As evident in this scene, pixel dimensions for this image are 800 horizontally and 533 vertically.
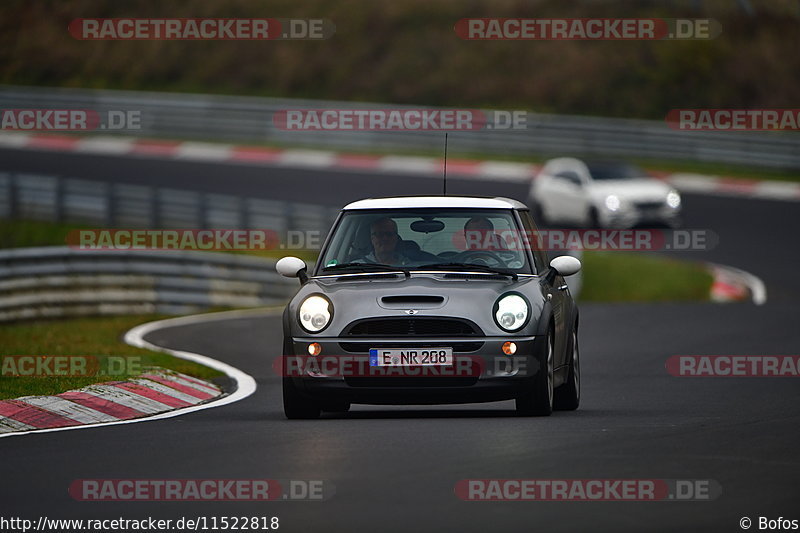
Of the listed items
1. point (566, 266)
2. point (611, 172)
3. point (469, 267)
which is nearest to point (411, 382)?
point (469, 267)

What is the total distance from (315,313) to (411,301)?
647 mm

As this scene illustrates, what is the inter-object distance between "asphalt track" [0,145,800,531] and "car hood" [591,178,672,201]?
603 inches

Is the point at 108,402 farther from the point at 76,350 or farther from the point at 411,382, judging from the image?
the point at 76,350

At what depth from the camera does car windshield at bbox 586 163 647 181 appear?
34.5 meters

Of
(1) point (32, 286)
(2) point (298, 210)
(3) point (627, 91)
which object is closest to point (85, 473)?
(1) point (32, 286)

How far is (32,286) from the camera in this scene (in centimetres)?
2370

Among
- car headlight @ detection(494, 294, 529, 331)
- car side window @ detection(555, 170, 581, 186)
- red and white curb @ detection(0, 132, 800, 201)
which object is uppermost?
red and white curb @ detection(0, 132, 800, 201)

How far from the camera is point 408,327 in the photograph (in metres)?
11.5

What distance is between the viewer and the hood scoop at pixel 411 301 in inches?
455

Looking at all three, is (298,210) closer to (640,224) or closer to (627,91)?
(640,224)
